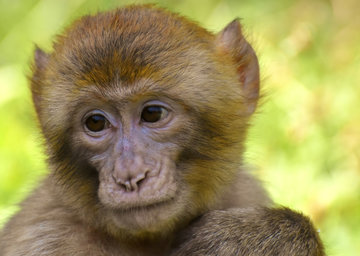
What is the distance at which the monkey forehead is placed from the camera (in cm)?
453

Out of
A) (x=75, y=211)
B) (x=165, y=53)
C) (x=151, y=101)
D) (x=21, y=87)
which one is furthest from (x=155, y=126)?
(x=21, y=87)

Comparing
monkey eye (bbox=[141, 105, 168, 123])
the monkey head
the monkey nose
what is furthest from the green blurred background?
the monkey nose

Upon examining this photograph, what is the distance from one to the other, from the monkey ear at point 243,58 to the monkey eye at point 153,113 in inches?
30.5

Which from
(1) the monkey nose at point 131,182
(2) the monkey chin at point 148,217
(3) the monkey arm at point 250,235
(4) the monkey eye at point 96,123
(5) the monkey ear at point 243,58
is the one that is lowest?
(3) the monkey arm at point 250,235

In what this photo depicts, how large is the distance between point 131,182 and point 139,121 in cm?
49

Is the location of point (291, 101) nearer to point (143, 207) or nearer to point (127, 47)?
point (127, 47)

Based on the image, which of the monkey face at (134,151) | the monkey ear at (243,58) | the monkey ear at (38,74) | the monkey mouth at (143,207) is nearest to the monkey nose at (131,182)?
the monkey face at (134,151)

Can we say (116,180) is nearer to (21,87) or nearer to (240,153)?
(240,153)

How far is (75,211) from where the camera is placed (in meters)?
4.82

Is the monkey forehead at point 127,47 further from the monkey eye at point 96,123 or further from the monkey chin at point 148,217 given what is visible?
the monkey chin at point 148,217

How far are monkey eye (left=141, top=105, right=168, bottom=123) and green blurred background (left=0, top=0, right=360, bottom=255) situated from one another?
95 centimetres

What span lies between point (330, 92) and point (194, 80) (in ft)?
12.4

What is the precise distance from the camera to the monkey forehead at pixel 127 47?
4531mm

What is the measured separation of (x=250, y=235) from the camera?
4.48 m
